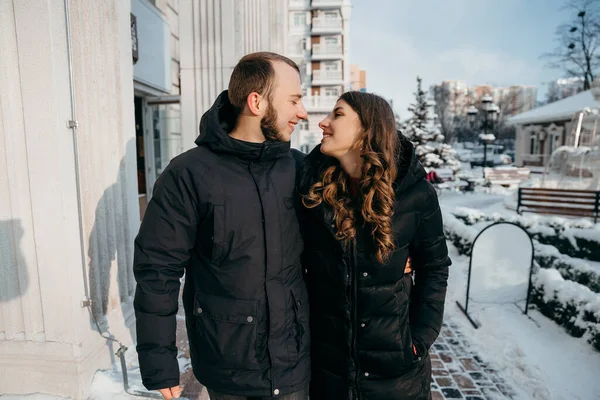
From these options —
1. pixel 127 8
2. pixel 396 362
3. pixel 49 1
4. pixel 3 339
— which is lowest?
pixel 3 339

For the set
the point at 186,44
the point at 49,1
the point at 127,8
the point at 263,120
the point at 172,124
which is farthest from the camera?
the point at 172,124

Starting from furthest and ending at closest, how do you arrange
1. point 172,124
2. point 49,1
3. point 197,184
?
point 172,124
point 49,1
point 197,184

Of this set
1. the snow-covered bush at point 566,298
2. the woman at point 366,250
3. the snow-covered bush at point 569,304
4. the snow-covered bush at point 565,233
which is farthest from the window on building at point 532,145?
the woman at point 366,250

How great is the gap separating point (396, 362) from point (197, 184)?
128 cm

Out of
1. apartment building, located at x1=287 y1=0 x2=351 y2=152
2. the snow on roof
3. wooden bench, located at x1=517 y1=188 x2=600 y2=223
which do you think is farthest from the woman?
apartment building, located at x1=287 y1=0 x2=351 y2=152

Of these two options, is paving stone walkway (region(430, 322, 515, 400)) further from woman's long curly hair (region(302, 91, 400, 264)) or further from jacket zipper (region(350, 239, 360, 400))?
woman's long curly hair (region(302, 91, 400, 264))

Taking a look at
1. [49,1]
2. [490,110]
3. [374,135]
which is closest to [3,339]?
[49,1]

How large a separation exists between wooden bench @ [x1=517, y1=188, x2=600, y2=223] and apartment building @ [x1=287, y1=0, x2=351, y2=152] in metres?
32.3

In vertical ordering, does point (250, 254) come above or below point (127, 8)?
below

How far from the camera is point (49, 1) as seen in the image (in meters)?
2.57

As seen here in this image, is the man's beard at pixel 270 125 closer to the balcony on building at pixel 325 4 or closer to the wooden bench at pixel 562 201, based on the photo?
the wooden bench at pixel 562 201

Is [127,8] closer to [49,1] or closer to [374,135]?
[49,1]

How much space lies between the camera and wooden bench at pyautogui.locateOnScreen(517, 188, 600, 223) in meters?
10.9

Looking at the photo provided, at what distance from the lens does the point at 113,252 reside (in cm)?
330
